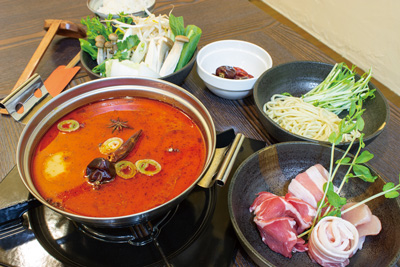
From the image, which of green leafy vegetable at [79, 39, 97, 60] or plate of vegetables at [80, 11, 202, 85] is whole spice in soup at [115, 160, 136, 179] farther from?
green leafy vegetable at [79, 39, 97, 60]

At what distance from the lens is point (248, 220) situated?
129 cm

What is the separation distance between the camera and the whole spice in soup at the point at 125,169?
1.22m

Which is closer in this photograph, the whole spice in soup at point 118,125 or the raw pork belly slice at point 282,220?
the raw pork belly slice at point 282,220

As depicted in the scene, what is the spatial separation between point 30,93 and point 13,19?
5.38 ft

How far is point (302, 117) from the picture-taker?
5.93 feet

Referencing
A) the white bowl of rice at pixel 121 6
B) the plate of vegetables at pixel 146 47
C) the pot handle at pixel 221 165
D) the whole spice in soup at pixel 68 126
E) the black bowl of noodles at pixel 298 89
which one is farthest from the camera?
the white bowl of rice at pixel 121 6

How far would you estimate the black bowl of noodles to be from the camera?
1605mm

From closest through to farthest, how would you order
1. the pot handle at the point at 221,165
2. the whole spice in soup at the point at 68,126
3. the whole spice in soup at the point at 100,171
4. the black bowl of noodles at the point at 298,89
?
the pot handle at the point at 221,165, the whole spice in soup at the point at 100,171, the whole spice in soup at the point at 68,126, the black bowl of noodles at the point at 298,89

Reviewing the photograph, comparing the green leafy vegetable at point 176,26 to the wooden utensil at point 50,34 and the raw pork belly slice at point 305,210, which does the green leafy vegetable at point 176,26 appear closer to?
the wooden utensil at point 50,34

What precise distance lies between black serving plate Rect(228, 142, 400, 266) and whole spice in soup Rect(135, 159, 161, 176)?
1.06ft

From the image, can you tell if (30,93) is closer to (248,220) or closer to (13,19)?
(248,220)


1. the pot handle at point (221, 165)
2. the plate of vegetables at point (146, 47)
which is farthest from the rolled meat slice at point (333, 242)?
the plate of vegetables at point (146, 47)

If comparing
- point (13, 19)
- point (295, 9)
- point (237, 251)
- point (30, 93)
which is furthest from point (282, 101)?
point (295, 9)

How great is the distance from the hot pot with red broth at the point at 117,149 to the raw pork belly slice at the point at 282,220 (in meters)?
0.32
